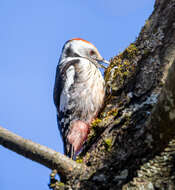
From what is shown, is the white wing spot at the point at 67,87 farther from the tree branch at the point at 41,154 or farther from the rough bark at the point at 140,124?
the tree branch at the point at 41,154

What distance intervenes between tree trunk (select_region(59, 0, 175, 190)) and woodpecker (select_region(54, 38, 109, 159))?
32cm

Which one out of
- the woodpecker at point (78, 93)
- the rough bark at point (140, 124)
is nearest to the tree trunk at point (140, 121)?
the rough bark at point (140, 124)

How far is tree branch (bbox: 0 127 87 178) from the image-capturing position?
175 centimetres

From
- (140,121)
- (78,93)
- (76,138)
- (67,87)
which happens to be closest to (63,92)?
(67,87)

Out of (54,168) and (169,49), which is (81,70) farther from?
(54,168)

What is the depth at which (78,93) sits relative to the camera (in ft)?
10.9

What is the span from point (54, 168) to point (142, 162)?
1.80 feet

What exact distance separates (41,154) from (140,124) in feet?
2.18

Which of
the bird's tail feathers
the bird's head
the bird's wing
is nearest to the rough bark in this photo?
the bird's tail feathers

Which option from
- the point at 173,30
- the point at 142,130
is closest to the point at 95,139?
the point at 142,130

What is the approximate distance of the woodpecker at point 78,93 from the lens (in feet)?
9.61

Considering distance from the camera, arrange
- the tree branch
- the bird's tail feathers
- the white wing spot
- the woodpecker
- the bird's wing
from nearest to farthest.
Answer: the tree branch, the bird's tail feathers, the woodpecker, the bird's wing, the white wing spot

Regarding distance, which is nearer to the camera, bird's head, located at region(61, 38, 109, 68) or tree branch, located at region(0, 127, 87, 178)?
tree branch, located at region(0, 127, 87, 178)

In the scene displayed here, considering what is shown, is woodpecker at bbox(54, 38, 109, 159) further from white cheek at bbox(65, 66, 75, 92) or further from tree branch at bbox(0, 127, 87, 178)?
tree branch at bbox(0, 127, 87, 178)
